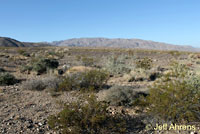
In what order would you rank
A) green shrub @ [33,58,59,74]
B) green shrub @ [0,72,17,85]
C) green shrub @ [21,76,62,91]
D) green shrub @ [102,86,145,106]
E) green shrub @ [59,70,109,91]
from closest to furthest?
1. green shrub @ [102,86,145,106]
2. green shrub @ [21,76,62,91]
3. green shrub @ [59,70,109,91]
4. green shrub @ [0,72,17,85]
5. green shrub @ [33,58,59,74]

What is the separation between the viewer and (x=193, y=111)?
14.5 ft

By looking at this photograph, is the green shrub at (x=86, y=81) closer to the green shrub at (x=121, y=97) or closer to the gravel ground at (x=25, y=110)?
the gravel ground at (x=25, y=110)

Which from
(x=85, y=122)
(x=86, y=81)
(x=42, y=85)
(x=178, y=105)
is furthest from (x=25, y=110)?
(x=178, y=105)

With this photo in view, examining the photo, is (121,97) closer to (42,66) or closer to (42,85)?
(42,85)

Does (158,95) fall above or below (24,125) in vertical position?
above

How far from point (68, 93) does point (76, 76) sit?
1.34 metres

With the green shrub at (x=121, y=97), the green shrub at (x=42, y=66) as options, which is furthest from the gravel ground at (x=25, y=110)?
the green shrub at (x=42, y=66)

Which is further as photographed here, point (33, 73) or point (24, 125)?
point (33, 73)

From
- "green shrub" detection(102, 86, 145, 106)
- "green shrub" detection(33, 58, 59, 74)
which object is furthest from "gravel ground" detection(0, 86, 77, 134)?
"green shrub" detection(33, 58, 59, 74)

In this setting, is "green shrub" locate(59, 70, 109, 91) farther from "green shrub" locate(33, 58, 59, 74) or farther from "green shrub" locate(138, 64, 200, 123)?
"green shrub" locate(33, 58, 59, 74)

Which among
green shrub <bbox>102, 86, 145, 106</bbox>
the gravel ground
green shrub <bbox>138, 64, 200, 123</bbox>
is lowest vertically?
Answer: the gravel ground

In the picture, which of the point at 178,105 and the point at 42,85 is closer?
the point at 178,105

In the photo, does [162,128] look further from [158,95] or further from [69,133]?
[69,133]

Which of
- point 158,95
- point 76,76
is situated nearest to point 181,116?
point 158,95
